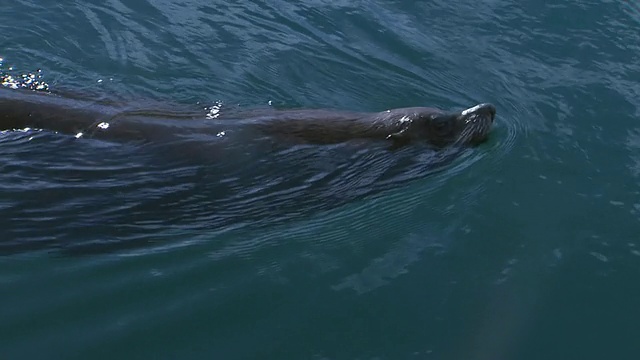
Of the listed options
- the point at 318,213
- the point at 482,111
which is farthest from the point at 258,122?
the point at 482,111

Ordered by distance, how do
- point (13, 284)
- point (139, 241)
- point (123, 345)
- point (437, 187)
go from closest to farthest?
point (123, 345) → point (13, 284) → point (139, 241) → point (437, 187)

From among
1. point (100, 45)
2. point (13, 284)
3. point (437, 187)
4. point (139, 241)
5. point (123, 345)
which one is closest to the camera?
point (123, 345)

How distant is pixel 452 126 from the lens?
7.41 meters

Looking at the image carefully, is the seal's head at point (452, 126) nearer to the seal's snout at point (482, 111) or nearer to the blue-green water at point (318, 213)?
the seal's snout at point (482, 111)

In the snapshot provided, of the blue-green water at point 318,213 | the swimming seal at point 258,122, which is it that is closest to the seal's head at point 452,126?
the swimming seal at point 258,122

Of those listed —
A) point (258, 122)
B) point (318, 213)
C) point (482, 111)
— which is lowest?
point (318, 213)

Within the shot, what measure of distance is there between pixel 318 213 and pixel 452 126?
1533 mm

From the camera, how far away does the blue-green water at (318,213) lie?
544 centimetres

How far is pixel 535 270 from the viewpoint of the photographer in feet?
20.3

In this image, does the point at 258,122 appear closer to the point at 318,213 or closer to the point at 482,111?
the point at 318,213

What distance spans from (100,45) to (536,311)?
474 centimetres

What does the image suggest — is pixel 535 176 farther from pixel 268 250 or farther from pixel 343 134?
pixel 268 250

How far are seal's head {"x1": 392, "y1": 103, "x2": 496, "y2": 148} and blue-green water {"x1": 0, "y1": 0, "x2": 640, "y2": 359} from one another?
16 cm

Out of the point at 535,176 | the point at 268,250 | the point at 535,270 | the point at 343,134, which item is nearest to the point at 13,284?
the point at 268,250
